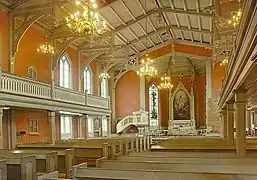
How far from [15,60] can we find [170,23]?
1142 cm

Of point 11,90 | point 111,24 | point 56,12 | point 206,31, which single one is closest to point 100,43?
point 111,24

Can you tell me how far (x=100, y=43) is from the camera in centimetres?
2173

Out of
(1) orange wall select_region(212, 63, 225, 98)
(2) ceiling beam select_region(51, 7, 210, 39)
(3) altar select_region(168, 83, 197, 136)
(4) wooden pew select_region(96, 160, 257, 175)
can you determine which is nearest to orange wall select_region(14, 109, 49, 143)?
(2) ceiling beam select_region(51, 7, 210, 39)

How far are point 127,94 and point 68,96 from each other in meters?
10.9

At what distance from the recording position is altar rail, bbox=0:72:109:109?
39.3 ft

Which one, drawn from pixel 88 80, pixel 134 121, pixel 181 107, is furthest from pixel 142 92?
pixel 88 80

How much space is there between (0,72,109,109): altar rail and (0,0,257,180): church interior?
0.17ft

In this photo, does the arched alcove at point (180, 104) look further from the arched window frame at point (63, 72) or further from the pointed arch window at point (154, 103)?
the arched window frame at point (63, 72)

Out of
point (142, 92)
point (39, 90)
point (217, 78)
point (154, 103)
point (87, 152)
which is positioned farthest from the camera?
point (154, 103)

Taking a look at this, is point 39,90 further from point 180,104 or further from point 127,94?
point 180,104

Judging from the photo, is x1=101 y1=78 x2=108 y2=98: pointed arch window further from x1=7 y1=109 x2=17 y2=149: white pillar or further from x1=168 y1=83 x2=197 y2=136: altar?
x1=7 y1=109 x2=17 y2=149: white pillar

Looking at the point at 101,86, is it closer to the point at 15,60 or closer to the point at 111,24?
the point at 111,24

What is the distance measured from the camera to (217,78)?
25984mm

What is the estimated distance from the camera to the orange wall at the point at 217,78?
25812 millimetres
